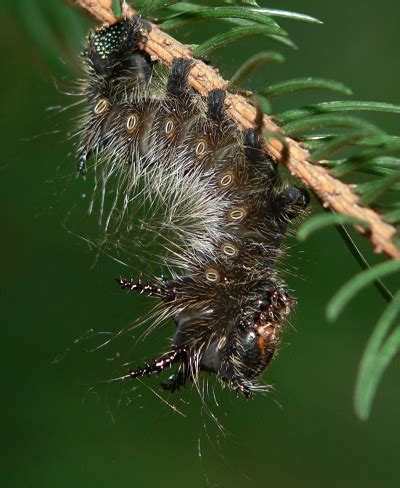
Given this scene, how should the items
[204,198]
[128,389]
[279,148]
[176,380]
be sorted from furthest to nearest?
[128,389] < [204,198] < [176,380] < [279,148]

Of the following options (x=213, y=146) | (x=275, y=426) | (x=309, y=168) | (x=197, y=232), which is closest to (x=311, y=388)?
(x=275, y=426)

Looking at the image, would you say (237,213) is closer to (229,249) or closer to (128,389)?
(229,249)

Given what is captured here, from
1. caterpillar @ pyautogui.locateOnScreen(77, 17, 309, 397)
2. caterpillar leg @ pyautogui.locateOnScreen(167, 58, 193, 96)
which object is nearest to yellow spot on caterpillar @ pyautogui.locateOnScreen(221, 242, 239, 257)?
caterpillar @ pyautogui.locateOnScreen(77, 17, 309, 397)

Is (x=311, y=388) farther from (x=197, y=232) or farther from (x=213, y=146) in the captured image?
(x=213, y=146)

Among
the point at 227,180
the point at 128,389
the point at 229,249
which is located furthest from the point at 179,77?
the point at 128,389

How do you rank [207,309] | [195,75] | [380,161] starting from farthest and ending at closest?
[207,309], [195,75], [380,161]

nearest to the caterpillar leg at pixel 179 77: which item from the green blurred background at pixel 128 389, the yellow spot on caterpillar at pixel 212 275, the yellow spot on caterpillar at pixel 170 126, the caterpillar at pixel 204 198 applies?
the caterpillar at pixel 204 198

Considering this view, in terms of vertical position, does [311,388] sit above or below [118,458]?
above
